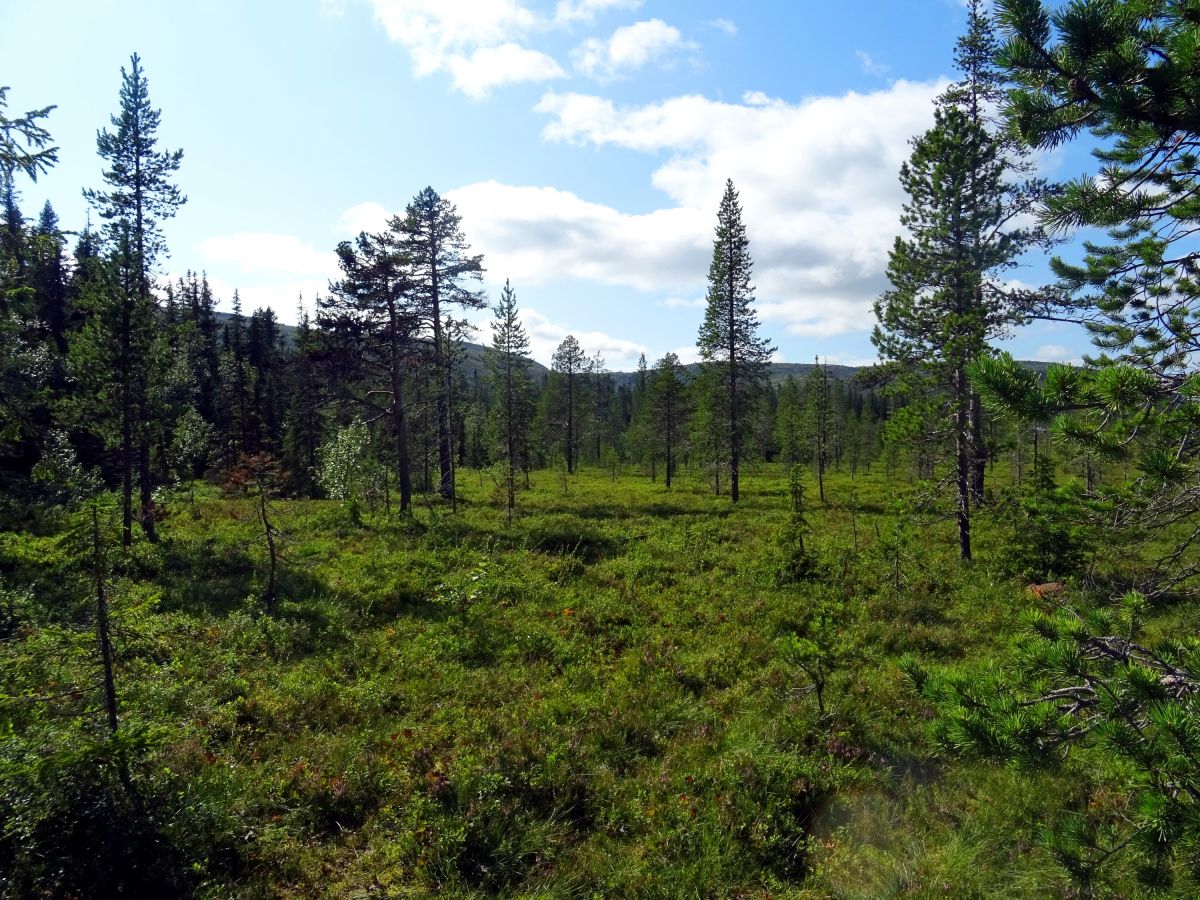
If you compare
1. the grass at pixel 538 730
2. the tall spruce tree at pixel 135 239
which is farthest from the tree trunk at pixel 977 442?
the tall spruce tree at pixel 135 239

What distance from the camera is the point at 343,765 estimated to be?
725 cm

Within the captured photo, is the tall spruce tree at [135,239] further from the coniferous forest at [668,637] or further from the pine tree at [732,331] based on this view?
the pine tree at [732,331]

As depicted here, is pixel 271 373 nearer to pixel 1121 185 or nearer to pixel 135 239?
pixel 135 239

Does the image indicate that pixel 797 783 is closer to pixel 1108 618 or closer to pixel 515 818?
pixel 515 818

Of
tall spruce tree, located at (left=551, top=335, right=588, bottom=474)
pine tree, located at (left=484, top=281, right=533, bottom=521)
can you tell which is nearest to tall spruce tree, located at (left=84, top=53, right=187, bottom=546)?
pine tree, located at (left=484, top=281, right=533, bottom=521)

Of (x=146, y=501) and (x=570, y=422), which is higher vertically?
(x=570, y=422)

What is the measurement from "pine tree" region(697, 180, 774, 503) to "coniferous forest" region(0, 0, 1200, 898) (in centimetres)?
920

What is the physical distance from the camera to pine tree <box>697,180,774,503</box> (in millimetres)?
30688

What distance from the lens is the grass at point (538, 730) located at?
5.77 m

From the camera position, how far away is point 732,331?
30.8m

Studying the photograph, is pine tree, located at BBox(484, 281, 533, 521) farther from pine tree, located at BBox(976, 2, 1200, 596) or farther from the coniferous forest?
pine tree, located at BBox(976, 2, 1200, 596)

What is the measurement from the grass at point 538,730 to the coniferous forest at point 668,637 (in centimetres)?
5

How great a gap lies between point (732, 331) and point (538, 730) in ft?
85.9

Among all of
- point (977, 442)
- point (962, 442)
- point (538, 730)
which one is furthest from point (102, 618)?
point (977, 442)
